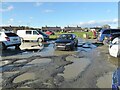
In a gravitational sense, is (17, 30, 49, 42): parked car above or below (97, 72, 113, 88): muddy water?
above

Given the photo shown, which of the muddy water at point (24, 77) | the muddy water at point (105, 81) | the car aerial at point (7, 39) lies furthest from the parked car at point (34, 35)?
the muddy water at point (105, 81)

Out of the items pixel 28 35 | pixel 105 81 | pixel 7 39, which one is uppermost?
pixel 7 39

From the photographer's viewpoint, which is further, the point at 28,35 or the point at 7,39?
the point at 28,35

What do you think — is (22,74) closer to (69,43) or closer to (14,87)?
(14,87)

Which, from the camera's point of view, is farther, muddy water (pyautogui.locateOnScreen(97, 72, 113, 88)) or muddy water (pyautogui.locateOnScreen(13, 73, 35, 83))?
muddy water (pyautogui.locateOnScreen(13, 73, 35, 83))

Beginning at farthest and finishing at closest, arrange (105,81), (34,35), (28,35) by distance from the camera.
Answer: (28,35), (34,35), (105,81)

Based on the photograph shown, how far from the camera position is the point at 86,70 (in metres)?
11.1

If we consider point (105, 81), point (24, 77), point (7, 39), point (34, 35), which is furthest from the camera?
point (34, 35)

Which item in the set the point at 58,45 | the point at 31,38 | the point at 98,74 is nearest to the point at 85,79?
the point at 98,74

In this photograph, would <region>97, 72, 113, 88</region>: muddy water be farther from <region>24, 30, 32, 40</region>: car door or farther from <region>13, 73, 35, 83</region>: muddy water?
<region>24, 30, 32, 40</region>: car door

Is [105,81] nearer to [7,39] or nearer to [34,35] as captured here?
[7,39]

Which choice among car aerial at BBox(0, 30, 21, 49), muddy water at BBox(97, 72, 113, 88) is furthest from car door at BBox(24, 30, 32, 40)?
muddy water at BBox(97, 72, 113, 88)

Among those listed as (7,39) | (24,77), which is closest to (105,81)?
(24,77)

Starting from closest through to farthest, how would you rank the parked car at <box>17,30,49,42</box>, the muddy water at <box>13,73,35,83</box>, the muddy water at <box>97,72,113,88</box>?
Result: the muddy water at <box>97,72,113,88</box> → the muddy water at <box>13,73,35,83</box> → the parked car at <box>17,30,49,42</box>
